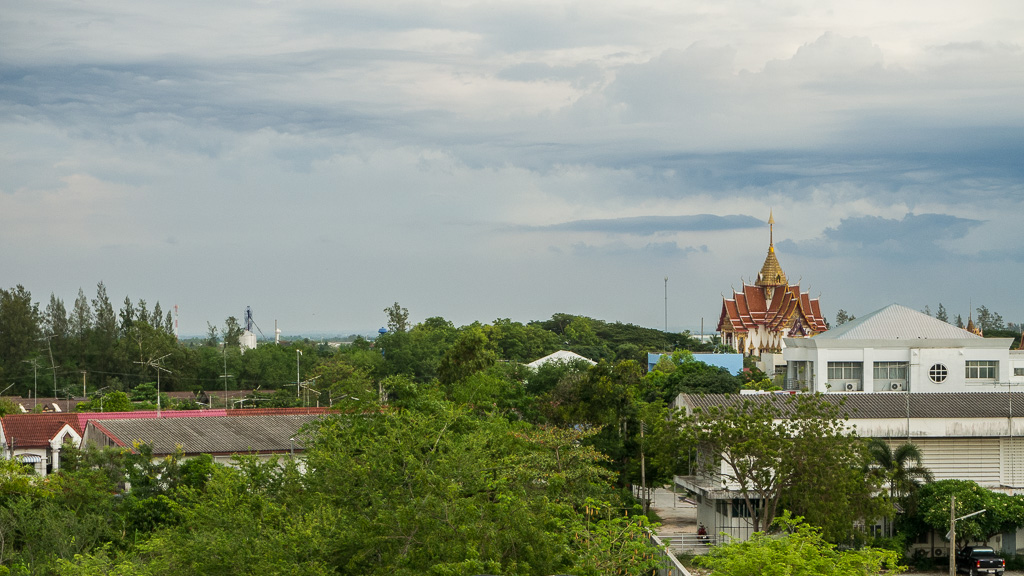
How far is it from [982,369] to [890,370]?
4435 mm

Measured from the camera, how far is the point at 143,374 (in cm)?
9912

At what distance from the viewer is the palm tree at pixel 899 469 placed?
35656mm

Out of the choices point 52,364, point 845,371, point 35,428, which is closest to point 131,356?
point 52,364

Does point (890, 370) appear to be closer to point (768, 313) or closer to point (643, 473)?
point (643, 473)

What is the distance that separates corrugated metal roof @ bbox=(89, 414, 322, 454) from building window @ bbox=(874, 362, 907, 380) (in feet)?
97.4

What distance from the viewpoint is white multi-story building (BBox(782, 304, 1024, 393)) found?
54.2 metres

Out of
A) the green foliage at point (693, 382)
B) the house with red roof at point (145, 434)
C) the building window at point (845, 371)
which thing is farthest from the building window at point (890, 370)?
the house with red roof at point (145, 434)

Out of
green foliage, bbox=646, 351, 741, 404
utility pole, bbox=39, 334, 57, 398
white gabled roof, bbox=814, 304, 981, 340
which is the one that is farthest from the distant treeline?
white gabled roof, bbox=814, 304, 981, 340

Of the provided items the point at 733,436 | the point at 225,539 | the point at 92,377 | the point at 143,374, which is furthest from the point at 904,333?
the point at 92,377

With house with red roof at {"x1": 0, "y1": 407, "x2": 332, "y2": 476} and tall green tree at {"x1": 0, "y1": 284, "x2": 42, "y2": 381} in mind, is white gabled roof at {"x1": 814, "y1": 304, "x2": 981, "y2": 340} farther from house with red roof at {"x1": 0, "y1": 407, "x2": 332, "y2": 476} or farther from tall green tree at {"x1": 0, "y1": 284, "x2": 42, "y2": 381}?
tall green tree at {"x1": 0, "y1": 284, "x2": 42, "y2": 381}

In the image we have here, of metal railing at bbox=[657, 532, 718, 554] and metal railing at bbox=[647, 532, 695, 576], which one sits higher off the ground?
metal railing at bbox=[647, 532, 695, 576]

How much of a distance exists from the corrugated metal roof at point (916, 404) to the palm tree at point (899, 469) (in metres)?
2.67

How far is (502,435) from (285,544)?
1277 cm

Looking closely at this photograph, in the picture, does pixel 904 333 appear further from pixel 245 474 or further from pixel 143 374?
pixel 143 374
